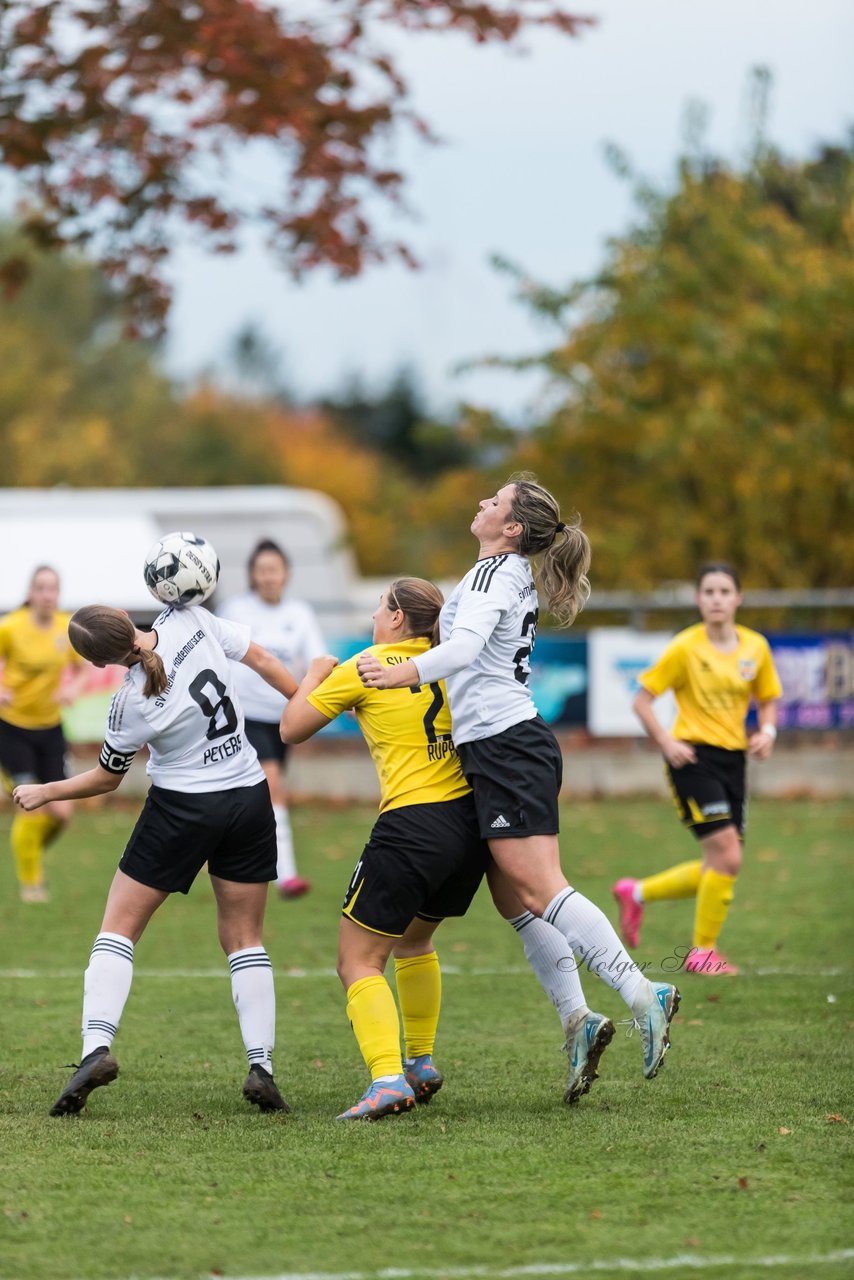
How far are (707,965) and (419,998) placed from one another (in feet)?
9.45

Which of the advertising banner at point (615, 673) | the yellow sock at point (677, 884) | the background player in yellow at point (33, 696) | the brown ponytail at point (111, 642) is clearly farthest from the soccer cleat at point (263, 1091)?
the advertising banner at point (615, 673)

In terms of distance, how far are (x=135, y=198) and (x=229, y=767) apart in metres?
7.03

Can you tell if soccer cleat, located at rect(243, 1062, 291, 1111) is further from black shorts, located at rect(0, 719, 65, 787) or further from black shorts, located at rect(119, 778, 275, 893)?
black shorts, located at rect(0, 719, 65, 787)

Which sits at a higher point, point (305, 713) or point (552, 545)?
point (552, 545)

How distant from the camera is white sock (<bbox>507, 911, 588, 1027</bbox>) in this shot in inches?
232

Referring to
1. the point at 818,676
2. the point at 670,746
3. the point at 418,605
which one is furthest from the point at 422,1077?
the point at 818,676

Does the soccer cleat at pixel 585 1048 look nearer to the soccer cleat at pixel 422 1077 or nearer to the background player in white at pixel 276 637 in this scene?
the soccer cleat at pixel 422 1077

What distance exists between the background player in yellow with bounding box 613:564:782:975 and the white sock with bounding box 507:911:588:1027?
2.65m

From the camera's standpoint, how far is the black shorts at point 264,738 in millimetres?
10883

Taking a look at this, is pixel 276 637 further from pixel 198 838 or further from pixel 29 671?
pixel 198 838

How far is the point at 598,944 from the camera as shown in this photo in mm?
5707

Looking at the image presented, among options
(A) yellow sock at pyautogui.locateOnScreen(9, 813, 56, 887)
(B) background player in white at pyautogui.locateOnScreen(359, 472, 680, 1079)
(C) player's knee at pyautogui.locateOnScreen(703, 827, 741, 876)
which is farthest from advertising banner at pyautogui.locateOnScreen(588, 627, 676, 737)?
(B) background player in white at pyautogui.locateOnScreen(359, 472, 680, 1079)

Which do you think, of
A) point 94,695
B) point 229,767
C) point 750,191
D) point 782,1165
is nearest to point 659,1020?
point 782,1165

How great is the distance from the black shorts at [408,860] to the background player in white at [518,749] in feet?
0.37
